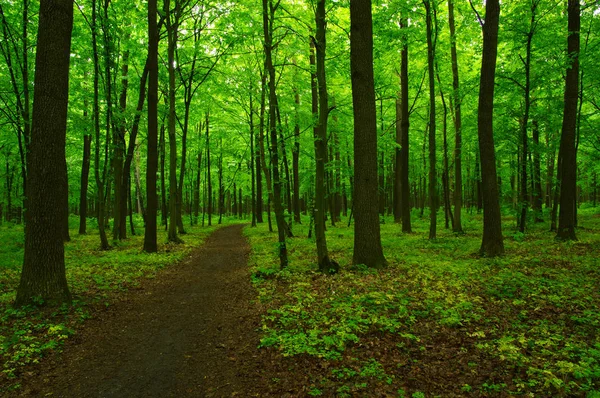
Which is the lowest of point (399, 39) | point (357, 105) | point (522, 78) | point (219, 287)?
point (219, 287)

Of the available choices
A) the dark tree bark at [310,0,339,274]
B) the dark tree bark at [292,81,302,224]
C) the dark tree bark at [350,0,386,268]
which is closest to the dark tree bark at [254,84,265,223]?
the dark tree bark at [292,81,302,224]

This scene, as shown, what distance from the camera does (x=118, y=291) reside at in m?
8.49

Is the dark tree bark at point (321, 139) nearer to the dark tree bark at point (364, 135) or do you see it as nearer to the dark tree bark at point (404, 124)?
the dark tree bark at point (364, 135)

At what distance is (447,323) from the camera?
5.53 metres

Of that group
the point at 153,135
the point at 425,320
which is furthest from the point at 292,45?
the point at 425,320

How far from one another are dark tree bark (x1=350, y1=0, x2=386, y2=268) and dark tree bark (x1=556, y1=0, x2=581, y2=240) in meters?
7.91

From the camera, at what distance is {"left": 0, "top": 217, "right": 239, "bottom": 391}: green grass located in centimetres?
501

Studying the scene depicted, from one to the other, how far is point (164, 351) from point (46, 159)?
14.9 feet

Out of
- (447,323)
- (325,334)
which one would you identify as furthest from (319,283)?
(447,323)

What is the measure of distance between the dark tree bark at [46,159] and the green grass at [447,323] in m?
4.46

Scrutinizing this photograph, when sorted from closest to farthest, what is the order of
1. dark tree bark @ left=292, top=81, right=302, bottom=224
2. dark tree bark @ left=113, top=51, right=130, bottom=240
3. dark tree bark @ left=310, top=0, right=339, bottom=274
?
dark tree bark @ left=310, top=0, right=339, bottom=274 < dark tree bark @ left=113, top=51, right=130, bottom=240 < dark tree bark @ left=292, top=81, right=302, bottom=224

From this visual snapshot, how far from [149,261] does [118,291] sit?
382 centimetres

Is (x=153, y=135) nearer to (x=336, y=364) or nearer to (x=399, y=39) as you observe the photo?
(x=399, y=39)

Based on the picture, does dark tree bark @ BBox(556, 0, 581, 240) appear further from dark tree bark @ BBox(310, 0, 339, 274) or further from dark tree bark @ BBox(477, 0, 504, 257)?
dark tree bark @ BBox(310, 0, 339, 274)
